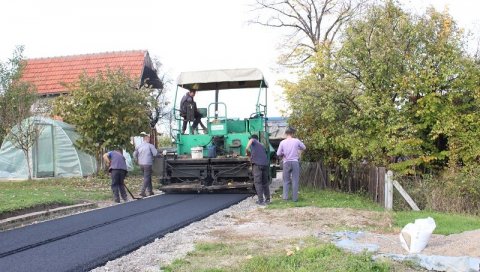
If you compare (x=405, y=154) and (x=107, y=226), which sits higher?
(x=405, y=154)

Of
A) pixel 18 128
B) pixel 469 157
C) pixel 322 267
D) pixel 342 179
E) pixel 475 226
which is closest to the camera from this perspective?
pixel 322 267

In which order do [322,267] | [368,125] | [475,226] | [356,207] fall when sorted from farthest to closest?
[368,125] → [356,207] → [475,226] → [322,267]

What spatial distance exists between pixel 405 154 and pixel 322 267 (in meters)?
7.05

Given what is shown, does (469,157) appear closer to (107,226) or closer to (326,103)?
(326,103)

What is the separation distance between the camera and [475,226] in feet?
26.1

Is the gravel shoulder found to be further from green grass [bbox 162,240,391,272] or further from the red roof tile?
the red roof tile

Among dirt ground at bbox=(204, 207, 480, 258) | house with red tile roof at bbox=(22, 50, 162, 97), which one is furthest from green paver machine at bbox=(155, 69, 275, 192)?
house with red tile roof at bbox=(22, 50, 162, 97)

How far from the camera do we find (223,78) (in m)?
14.1

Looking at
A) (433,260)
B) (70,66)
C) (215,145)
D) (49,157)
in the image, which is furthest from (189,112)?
(70,66)

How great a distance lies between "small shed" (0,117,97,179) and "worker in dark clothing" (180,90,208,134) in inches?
215

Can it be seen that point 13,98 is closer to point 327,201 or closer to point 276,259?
point 327,201

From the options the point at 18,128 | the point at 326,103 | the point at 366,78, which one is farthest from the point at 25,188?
the point at 366,78

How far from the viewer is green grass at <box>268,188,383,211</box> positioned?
10422 mm

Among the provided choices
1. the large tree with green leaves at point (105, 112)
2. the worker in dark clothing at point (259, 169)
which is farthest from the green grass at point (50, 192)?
the worker in dark clothing at point (259, 169)
